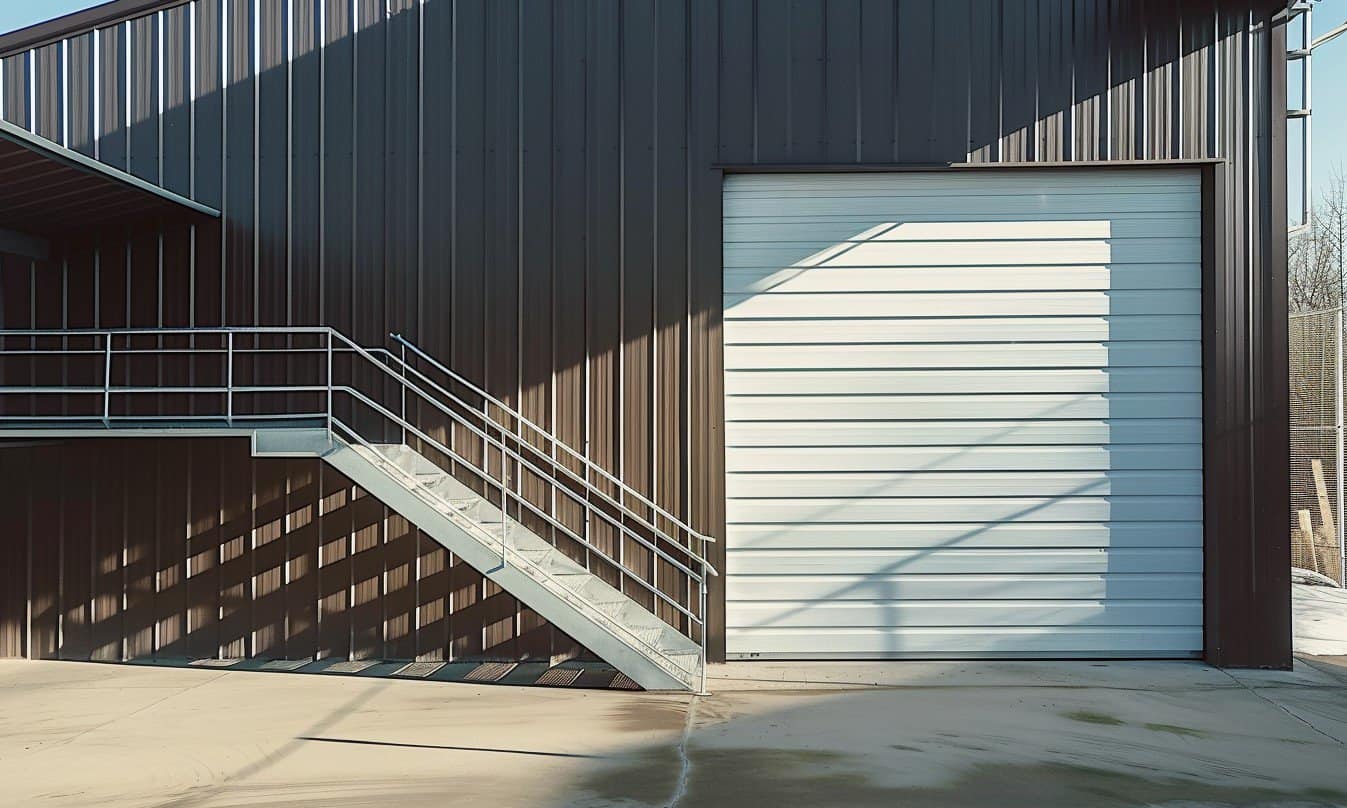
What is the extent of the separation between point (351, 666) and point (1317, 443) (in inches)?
501

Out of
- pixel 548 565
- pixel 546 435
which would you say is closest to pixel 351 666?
pixel 548 565

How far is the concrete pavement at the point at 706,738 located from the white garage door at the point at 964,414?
1.80 ft

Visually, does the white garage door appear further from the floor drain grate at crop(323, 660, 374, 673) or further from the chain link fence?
the chain link fence

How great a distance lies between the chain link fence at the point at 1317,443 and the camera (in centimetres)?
1458

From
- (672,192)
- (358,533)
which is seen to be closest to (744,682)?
(358,533)

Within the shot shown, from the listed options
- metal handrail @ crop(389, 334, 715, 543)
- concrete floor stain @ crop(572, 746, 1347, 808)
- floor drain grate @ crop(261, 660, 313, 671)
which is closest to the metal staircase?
metal handrail @ crop(389, 334, 715, 543)

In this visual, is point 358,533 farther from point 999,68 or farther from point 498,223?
point 999,68

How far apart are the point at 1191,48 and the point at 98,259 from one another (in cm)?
1003

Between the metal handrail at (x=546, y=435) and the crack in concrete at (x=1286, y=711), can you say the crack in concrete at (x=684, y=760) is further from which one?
the crack in concrete at (x=1286, y=711)

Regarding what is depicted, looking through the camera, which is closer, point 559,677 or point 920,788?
point 920,788

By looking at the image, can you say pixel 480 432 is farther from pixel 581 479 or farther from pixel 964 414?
pixel 964 414

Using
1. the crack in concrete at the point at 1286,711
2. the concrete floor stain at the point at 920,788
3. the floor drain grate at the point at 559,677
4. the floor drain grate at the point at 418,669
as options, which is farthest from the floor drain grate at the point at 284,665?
the crack in concrete at the point at 1286,711

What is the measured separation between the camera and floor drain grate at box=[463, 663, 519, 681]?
938 cm

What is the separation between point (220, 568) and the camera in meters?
10.1
